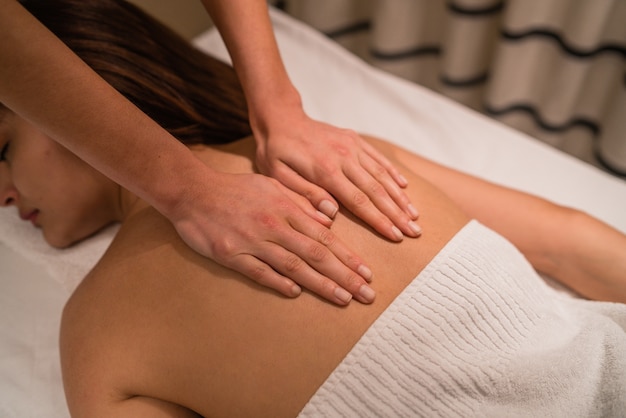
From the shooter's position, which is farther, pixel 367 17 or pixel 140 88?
pixel 367 17

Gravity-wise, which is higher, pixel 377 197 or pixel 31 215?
pixel 377 197

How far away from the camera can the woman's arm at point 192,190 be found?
0.76m

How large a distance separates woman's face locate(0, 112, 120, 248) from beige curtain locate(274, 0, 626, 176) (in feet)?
3.82

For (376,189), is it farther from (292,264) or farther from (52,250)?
(52,250)

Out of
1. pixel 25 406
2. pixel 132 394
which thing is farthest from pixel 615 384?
pixel 25 406

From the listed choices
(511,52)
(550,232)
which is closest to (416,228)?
(550,232)

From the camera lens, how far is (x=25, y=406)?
1.09m

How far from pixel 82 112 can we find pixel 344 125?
2.87 ft

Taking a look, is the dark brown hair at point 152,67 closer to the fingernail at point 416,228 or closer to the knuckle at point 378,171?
the knuckle at point 378,171

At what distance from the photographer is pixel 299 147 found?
1021mm

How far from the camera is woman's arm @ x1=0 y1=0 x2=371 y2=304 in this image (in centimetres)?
76

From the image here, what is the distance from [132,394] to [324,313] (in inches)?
14.0

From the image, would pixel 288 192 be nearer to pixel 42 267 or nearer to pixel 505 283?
pixel 505 283

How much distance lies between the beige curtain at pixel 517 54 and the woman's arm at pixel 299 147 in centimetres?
85
